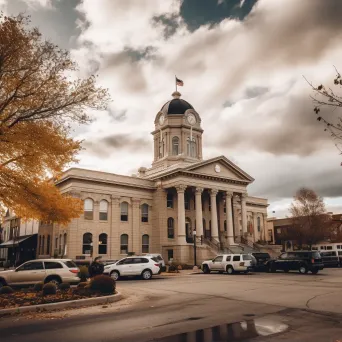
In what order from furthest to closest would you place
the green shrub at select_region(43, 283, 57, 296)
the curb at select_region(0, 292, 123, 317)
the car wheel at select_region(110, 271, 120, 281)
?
the car wheel at select_region(110, 271, 120, 281)
the green shrub at select_region(43, 283, 57, 296)
the curb at select_region(0, 292, 123, 317)

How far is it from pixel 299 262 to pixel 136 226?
20504mm

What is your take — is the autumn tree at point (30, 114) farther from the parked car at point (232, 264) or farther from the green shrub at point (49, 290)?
the parked car at point (232, 264)

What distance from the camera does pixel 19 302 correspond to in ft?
43.0

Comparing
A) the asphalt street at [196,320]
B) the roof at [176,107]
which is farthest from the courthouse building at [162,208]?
the asphalt street at [196,320]

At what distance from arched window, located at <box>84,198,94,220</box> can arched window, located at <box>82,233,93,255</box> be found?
1969mm

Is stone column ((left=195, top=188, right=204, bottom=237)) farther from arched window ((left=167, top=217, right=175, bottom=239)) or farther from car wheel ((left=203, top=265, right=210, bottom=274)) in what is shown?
car wheel ((left=203, top=265, right=210, bottom=274))

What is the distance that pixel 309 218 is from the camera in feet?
197

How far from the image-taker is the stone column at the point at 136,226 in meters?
43.5

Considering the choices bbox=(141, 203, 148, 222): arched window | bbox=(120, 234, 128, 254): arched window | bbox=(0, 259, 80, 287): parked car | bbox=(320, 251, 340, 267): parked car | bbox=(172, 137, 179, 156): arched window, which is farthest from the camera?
bbox=(172, 137, 179, 156): arched window

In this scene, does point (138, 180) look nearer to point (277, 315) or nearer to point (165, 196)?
point (165, 196)

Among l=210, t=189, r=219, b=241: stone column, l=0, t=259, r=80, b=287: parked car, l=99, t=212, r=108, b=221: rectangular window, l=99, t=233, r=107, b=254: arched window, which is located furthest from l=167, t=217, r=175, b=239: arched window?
l=0, t=259, r=80, b=287: parked car

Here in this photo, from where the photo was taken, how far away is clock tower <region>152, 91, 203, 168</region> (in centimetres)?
5412

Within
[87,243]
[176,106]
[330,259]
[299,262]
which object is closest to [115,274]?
[87,243]

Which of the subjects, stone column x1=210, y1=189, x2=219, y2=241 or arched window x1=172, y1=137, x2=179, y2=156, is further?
arched window x1=172, y1=137, x2=179, y2=156
